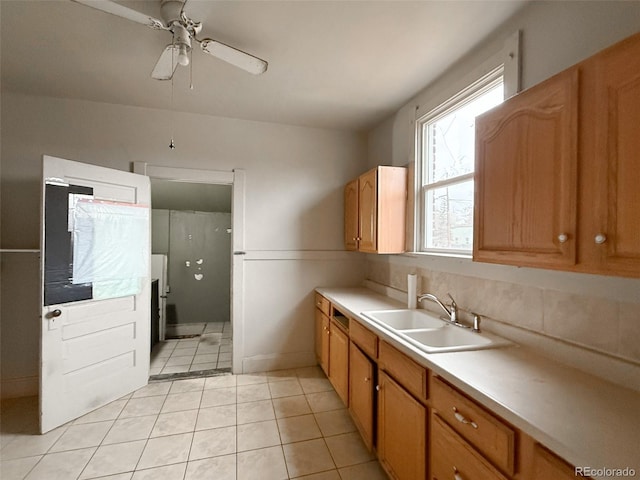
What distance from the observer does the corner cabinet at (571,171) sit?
34.0 inches

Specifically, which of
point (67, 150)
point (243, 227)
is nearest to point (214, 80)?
point (243, 227)

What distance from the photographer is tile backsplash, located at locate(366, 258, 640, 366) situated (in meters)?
1.14

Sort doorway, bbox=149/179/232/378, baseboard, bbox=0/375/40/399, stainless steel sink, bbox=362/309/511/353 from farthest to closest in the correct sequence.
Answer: doorway, bbox=149/179/232/378 → baseboard, bbox=0/375/40/399 → stainless steel sink, bbox=362/309/511/353

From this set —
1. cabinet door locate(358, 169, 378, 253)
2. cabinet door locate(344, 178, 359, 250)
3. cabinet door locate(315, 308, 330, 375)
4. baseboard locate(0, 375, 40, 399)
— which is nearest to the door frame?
cabinet door locate(315, 308, 330, 375)

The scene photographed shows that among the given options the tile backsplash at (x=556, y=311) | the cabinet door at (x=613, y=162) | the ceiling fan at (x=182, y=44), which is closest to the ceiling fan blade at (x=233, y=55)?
the ceiling fan at (x=182, y=44)

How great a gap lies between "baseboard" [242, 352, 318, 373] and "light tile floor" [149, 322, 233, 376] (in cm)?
31

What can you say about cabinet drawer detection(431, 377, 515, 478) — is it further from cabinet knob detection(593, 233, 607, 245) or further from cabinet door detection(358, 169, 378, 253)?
cabinet door detection(358, 169, 378, 253)

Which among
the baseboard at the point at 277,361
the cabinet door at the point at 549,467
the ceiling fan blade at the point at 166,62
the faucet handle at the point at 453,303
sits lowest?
the baseboard at the point at 277,361

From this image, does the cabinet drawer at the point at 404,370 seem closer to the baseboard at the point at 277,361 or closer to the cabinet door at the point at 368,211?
the cabinet door at the point at 368,211

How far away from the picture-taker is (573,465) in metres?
0.76

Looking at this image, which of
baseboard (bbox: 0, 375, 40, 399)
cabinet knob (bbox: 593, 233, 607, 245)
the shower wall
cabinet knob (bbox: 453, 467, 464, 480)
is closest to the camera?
cabinet knob (bbox: 593, 233, 607, 245)

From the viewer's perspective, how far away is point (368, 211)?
2746mm

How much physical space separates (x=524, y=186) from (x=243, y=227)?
8.37 ft

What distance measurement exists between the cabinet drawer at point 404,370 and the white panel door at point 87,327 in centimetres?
237
